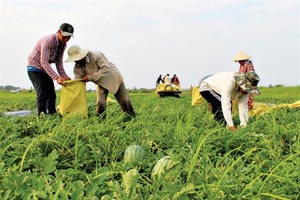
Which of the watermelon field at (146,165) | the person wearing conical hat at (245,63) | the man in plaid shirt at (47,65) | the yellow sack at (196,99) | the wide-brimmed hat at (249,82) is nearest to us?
the watermelon field at (146,165)

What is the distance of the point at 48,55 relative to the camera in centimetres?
555

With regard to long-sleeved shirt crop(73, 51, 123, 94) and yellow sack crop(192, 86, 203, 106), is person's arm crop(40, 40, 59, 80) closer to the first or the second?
long-sleeved shirt crop(73, 51, 123, 94)

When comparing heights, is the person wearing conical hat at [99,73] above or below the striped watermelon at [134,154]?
above

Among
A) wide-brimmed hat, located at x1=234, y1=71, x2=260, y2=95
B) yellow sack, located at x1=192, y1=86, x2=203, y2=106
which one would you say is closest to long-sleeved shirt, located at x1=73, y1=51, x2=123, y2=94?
yellow sack, located at x1=192, y1=86, x2=203, y2=106

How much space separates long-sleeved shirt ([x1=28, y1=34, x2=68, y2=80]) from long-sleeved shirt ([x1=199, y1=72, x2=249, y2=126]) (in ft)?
6.52

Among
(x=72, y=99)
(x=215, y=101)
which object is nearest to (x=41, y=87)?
(x=72, y=99)

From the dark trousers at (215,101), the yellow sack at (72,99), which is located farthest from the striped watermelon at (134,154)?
the dark trousers at (215,101)

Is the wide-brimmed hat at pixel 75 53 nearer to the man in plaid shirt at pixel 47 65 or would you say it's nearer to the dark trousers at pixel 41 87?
the man in plaid shirt at pixel 47 65

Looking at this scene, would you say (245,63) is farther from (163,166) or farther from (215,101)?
(163,166)

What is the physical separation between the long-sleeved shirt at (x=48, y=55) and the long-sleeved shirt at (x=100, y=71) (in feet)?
1.08

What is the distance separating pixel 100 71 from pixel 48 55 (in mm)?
699

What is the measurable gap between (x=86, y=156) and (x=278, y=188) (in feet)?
4.00

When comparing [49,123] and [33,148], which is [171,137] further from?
[49,123]

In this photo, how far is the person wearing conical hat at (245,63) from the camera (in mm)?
7797
